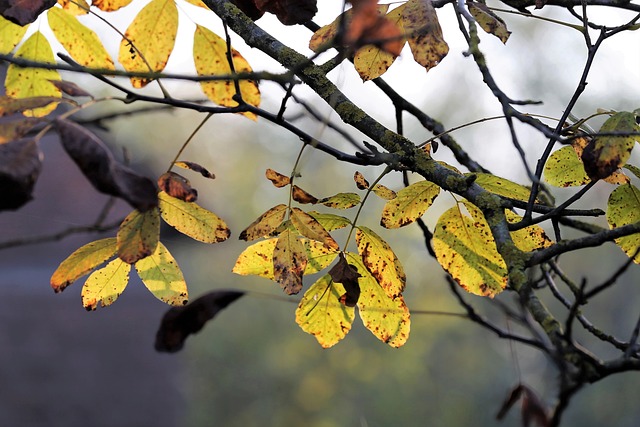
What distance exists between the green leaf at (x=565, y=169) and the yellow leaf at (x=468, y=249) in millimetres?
96

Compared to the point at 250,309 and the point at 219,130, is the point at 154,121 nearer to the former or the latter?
the point at 219,130

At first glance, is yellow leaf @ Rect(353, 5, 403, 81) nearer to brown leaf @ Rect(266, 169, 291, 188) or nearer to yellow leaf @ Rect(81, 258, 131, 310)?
brown leaf @ Rect(266, 169, 291, 188)

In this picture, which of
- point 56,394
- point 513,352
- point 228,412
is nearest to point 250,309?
point 228,412

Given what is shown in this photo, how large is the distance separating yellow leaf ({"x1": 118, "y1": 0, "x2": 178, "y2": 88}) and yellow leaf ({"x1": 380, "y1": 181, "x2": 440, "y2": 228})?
0.33 metres

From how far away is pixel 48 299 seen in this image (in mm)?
7281

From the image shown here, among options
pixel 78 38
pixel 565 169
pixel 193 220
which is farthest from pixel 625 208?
pixel 78 38

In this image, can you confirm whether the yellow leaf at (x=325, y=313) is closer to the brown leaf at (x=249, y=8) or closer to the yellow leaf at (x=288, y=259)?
the yellow leaf at (x=288, y=259)

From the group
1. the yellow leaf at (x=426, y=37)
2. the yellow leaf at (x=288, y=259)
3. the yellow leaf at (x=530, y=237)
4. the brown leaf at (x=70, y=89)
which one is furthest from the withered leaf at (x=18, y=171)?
the yellow leaf at (x=530, y=237)

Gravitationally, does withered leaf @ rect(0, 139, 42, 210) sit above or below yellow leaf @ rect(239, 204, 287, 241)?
below

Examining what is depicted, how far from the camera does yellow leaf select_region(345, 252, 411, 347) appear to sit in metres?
0.65

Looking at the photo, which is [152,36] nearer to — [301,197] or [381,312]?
[301,197]

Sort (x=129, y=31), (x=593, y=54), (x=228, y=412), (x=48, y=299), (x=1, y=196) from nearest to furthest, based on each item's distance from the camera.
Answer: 1. (x=1, y=196)
2. (x=593, y=54)
3. (x=129, y=31)
4. (x=48, y=299)
5. (x=228, y=412)

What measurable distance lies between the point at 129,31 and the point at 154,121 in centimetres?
1465

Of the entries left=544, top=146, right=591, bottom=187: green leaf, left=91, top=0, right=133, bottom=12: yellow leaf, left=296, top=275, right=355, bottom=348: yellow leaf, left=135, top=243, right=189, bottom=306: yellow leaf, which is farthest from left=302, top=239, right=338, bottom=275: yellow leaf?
left=91, top=0, right=133, bottom=12: yellow leaf
